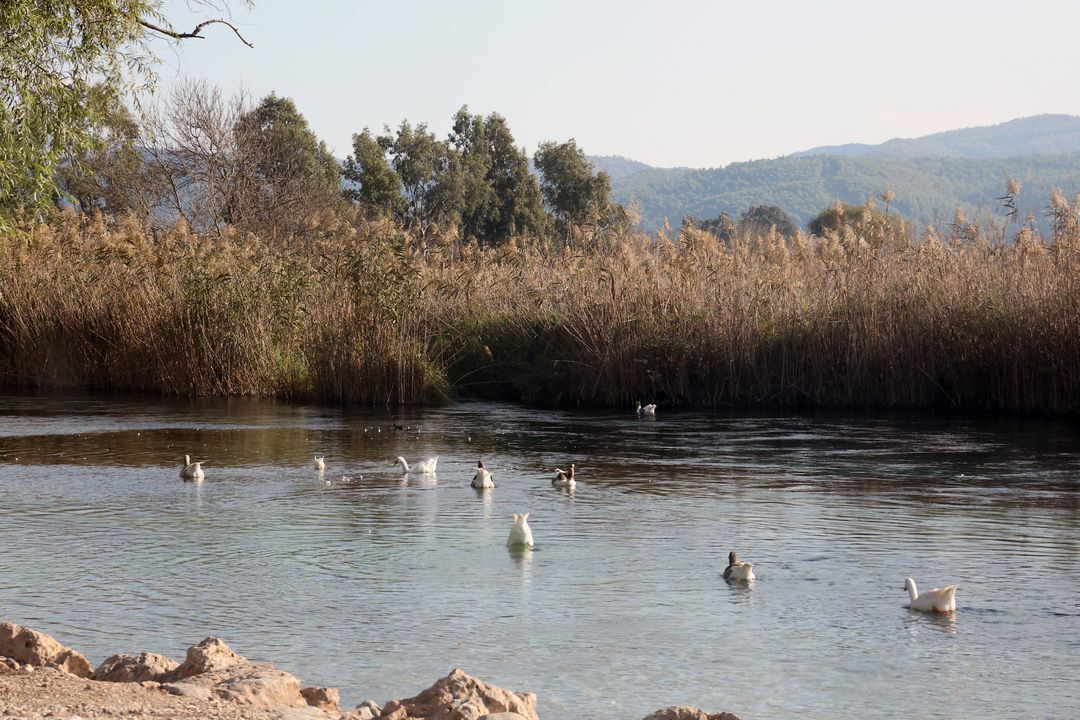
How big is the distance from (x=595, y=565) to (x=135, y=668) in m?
4.01

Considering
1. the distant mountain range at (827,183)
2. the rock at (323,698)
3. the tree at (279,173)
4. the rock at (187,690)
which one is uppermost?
the distant mountain range at (827,183)

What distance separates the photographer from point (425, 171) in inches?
2339

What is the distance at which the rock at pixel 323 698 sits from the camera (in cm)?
578

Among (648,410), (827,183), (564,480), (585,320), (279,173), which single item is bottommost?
(564,480)

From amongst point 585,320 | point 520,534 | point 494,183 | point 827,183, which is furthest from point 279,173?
point 827,183

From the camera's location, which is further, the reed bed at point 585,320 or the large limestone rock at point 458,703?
the reed bed at point 585,320

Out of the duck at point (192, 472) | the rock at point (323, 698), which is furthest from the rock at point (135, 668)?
the duck at point (192, 472)

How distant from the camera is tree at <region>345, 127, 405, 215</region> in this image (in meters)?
57.8

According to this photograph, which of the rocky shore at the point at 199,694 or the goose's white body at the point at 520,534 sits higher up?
the goose's white body at the point at 520,534

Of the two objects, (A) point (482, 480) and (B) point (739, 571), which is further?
(A) point (482, 480)

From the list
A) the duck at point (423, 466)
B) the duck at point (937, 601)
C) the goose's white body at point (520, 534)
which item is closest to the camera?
the duck at point (937, 601)

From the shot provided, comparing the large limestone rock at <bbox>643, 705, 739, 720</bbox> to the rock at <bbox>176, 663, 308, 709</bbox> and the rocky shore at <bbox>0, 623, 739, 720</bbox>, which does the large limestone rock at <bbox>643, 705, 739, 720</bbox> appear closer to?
the rocky shore at <bbox>0, 623, 739, 720</bbox>

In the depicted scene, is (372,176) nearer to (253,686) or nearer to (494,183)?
(494,183)

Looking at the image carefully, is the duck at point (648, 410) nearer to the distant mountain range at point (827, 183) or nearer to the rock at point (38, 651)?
the rock at point (38, 651)
